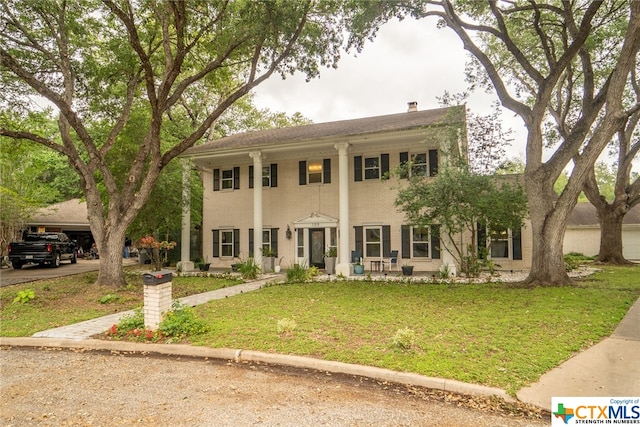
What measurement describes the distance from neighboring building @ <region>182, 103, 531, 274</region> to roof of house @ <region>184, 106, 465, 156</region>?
0.19ft

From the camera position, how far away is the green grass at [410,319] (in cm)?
488

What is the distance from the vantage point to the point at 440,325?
21.4 feet

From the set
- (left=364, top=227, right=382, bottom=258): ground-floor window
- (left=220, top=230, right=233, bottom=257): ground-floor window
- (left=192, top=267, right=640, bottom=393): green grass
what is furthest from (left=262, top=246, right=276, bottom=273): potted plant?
(left=192, top=267, right=640, bottom=393): green grass

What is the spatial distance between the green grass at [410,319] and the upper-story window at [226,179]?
8043 millimetres

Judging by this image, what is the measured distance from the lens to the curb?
13.5 feet

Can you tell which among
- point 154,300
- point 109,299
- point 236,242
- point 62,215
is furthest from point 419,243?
point 62,215

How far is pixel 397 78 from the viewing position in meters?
20.0

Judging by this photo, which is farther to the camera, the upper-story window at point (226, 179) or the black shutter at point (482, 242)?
the upper-story window at point (226, 179)

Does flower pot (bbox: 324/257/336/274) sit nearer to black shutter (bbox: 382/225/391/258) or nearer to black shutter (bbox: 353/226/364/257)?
black shutter (bbox: 353/226/364/257)

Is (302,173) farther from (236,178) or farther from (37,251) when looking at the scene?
(37,251)

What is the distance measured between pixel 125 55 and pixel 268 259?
9.45 meters

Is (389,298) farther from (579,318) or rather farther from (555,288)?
(555,288)

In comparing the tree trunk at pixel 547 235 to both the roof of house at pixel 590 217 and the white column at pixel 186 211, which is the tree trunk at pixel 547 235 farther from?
the roof of house at pixel 590 217

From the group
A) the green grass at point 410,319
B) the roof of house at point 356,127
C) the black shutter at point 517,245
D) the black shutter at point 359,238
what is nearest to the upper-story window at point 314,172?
the roof of house at point 356,127
